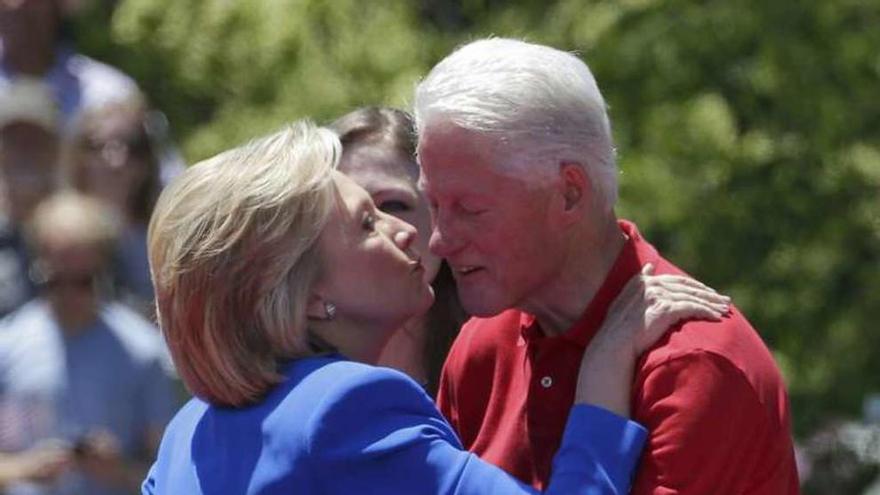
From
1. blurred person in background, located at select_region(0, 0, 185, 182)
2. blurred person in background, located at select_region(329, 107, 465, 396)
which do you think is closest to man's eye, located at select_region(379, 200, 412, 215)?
blurred person in background, located at select_region(329, 107, 465, 396)

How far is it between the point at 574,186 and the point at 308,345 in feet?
1.56

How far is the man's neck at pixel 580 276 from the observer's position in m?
3.68

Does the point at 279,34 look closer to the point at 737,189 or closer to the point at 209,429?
the point at 737,189

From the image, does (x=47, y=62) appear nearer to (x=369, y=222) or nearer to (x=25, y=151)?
(x=25, y=151)

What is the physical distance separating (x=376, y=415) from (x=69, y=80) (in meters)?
4.13

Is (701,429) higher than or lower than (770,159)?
higher

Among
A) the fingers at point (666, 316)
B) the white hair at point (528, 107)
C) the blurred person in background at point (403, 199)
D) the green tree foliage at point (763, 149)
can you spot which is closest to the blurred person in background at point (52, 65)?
the green tree foliage at point (763, 149)

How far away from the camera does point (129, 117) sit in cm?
708

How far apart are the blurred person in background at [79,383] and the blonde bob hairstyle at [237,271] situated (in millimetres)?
2796

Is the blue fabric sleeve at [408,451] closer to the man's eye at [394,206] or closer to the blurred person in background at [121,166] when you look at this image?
the man's eye at [394,206]

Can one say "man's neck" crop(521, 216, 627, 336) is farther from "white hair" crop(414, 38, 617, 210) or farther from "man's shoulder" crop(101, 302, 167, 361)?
"man's shoulder" crop(101, 302, 167, 361)

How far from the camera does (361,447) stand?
3422 millimetres

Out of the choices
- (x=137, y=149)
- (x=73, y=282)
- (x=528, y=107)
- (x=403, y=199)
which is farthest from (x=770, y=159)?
(x=528, y=107)

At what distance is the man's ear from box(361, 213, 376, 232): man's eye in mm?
311
